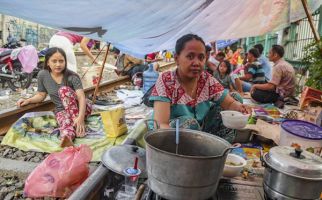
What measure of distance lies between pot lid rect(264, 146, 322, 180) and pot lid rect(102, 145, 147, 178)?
959 millimetres

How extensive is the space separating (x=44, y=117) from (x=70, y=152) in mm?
2186

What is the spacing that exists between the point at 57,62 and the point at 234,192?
3.40 m

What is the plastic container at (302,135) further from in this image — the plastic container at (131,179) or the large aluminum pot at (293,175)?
the plastic container at (131,179)

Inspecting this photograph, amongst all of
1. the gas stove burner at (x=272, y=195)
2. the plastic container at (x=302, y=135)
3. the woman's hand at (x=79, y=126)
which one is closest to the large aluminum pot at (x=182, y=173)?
the gas stove burner at (x=272, y=195)

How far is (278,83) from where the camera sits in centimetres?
Answer: 622

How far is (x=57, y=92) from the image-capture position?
15.1 feet

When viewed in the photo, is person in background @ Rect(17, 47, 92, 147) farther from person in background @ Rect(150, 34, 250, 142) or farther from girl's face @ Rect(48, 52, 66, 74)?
person in background @ Rect(150, 34, 250, 142)

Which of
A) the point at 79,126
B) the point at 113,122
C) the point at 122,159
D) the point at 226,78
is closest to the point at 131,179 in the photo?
the point at 122,159

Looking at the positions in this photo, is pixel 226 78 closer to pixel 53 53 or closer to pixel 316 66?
pixel 316 66

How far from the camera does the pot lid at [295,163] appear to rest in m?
1.59

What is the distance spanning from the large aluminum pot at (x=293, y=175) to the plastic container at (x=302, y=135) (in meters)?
0.85

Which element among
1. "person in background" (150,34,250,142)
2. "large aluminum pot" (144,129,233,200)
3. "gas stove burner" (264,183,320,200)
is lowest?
"gas stove burner" (264,183,320,200)

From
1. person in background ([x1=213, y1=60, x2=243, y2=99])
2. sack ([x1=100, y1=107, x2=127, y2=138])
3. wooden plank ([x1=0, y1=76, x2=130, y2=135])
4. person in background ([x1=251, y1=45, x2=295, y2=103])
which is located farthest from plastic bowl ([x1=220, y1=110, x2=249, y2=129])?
person in background ([x1=213, y1=60, x2=243, y2=99])

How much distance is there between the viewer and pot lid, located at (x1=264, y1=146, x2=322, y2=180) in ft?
5.23
